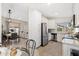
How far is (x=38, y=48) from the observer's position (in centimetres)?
163

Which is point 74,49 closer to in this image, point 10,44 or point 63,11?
point 63,11

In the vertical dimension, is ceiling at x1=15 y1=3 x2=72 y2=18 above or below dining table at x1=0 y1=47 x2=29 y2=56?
above

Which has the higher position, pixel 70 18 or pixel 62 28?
pixel 70 18

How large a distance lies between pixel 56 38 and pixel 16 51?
0.68 m

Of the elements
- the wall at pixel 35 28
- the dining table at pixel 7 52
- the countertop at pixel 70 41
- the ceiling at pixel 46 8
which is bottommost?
the dining table at pixel 7 52

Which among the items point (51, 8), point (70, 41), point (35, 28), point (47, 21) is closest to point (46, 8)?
point (51, 8)

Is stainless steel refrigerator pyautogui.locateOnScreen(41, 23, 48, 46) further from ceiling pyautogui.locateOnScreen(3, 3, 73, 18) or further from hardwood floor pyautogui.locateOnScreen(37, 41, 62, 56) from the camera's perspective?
ceiling pyautogui.locateOnScreen(3, 3, 73, 18)

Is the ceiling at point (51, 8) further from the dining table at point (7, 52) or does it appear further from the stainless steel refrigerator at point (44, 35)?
the dining table at point (7, 52)

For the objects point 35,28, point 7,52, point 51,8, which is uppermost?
point 51,8

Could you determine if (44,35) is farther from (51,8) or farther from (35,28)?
(51,8)

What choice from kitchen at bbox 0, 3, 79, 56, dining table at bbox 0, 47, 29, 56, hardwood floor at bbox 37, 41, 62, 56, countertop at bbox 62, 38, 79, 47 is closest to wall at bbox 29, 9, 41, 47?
kitchen at bbox 0, 3, 79, 56

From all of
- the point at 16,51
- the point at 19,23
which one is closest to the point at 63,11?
the point at 19,23

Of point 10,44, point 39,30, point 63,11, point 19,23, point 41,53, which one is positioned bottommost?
point 41,53

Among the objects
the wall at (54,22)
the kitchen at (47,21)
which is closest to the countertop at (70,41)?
the kitchen at (47,21)
